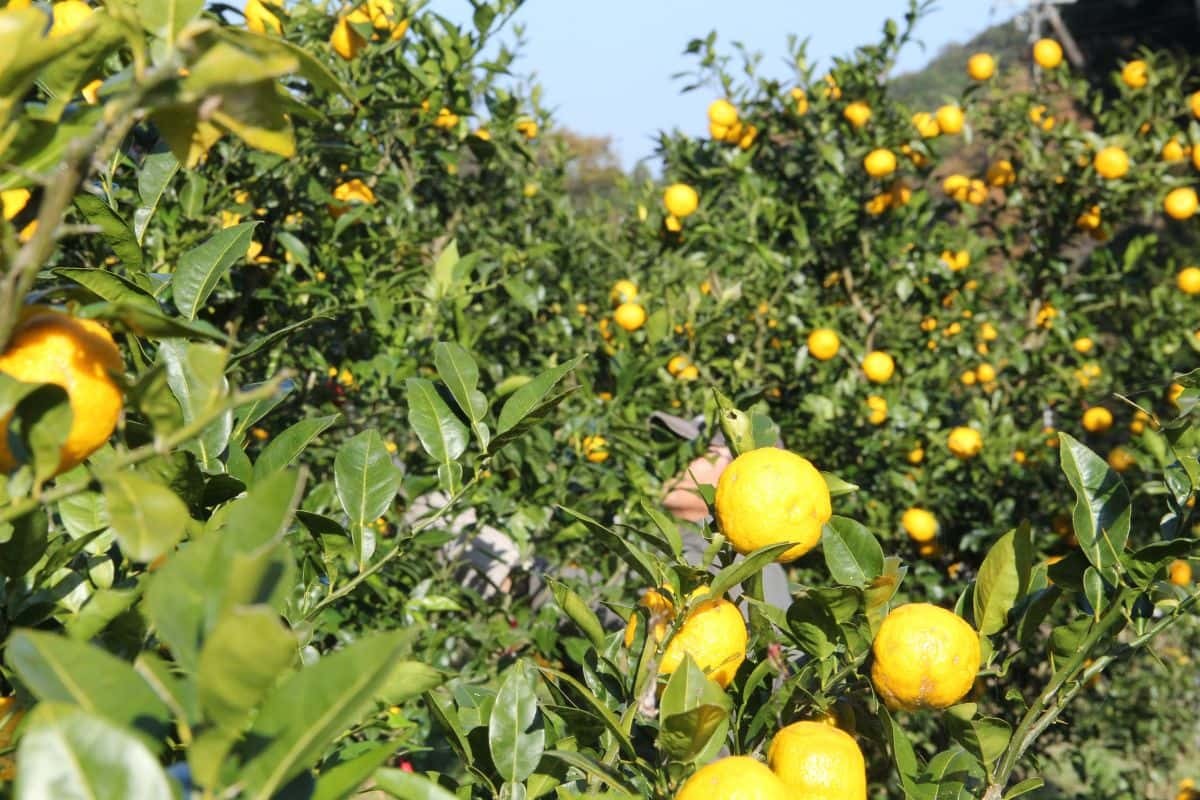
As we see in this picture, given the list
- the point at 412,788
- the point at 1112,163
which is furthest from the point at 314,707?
the point at 1112,163

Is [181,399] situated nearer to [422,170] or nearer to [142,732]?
[142,732]

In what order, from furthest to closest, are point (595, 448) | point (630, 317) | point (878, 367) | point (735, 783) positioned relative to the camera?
point (878, 367)
point (630, 317)
point (595, 448)
point (735, 783)

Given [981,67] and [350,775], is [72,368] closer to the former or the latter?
[350,775]

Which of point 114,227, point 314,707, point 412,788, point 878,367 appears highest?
point 114,227

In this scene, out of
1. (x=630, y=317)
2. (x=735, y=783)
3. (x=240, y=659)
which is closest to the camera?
(x=240, y=659)

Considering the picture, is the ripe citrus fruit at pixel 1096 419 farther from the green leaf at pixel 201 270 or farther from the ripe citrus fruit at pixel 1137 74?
the green leaf at pixel 201 270

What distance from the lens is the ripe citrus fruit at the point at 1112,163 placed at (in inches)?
111

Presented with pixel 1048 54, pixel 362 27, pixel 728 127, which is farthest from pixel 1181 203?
pixel 362 27

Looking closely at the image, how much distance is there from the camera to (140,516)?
1.34 feet

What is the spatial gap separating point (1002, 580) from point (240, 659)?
66 centimetres

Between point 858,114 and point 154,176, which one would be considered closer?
point 154,176

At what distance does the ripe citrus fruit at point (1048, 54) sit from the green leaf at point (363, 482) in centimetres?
329

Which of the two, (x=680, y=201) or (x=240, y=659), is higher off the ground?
(x=240, y=659)

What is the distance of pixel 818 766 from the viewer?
0.70 m
